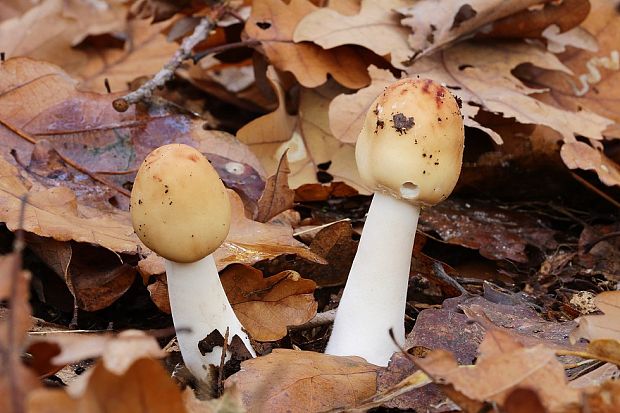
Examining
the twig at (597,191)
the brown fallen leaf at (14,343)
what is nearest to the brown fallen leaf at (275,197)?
the twig at (597,191)

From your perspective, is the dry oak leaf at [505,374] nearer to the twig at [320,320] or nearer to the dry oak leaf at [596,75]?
the twig at [320,320]

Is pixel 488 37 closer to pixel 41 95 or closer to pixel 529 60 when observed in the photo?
pixel 529 60

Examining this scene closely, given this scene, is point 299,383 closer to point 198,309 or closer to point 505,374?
point 198,309

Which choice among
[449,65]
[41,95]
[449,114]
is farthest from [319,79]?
[449,114]

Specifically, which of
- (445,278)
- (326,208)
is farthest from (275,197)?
(445,278)

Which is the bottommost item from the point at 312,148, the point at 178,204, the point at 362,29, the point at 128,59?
the point at 128,59

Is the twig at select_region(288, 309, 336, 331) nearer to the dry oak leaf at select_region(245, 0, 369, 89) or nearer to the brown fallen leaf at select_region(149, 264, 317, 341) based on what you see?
the brown fallen leaf at select_region(149, 264, 317, 341)

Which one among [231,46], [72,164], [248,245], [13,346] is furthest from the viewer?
[231,46]
